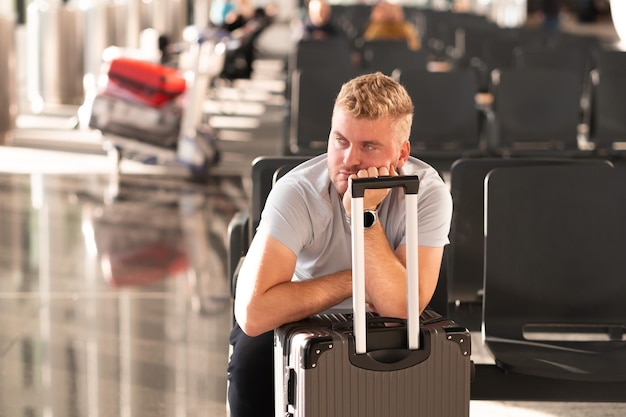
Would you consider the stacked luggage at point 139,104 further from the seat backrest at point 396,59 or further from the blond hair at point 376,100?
the blond hair at point 376,100

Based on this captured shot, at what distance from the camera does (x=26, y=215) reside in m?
6.21

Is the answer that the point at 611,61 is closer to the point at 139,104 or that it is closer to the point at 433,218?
the point at 139,104

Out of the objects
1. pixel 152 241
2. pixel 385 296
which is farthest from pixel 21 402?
pixel 152 241

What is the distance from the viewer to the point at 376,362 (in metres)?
2.16

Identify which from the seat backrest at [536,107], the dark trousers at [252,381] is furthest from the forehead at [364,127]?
the seat backrest at [536,107]

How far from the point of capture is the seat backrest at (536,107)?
5781 millimetres

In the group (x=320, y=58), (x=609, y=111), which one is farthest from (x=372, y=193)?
(x=320, y=58)

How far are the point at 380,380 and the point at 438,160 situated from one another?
6.77 ft

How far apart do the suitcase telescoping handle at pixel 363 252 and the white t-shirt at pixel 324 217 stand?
279 mm

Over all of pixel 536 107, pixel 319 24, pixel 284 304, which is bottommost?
pixel 284 304

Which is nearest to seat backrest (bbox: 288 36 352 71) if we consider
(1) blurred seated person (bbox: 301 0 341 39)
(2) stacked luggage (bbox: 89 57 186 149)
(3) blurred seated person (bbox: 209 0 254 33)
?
(2) stacked luggage (bbox: 89 57 186 149)

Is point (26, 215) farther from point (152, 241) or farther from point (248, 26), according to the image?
point (248, 26)

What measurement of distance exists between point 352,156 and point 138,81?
531 centimetres

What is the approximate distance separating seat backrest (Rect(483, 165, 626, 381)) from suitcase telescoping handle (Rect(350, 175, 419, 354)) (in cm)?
96
